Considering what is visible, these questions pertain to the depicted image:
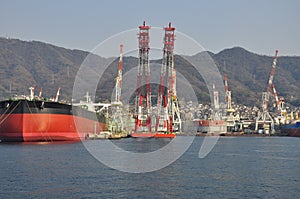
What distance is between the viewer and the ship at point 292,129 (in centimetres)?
14125

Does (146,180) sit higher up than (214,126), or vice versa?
(214,126)

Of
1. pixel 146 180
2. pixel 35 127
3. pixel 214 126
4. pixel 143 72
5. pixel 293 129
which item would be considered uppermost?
pixel 143 72

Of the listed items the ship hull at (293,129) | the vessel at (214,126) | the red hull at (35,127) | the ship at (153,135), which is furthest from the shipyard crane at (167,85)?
the vessel at (214,126)

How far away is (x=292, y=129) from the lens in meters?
146

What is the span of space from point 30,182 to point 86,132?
203 ft

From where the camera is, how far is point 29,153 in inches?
2083

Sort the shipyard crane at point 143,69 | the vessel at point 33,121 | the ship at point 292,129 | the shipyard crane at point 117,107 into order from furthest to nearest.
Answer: the ship at point 292,129, the shipyard crane at point 117,107, the shipyard crane at point 143,69, the vessel at point 33,121

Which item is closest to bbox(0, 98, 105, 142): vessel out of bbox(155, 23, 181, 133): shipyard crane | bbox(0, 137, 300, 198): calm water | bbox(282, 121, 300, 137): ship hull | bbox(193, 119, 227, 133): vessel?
bbox(0, 137, 300, 198): calm water

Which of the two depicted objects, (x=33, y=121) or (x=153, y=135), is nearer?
(x=33, y=121)

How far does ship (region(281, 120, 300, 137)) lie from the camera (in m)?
141

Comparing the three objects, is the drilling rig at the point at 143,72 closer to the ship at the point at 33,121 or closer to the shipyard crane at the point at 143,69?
the shipyard crane at the point at 143,69

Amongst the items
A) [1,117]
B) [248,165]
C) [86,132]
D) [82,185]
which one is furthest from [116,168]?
[86,132]

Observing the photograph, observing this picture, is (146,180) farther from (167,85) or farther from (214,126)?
(214,126)

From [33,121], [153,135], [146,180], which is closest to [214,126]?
[153,135]
